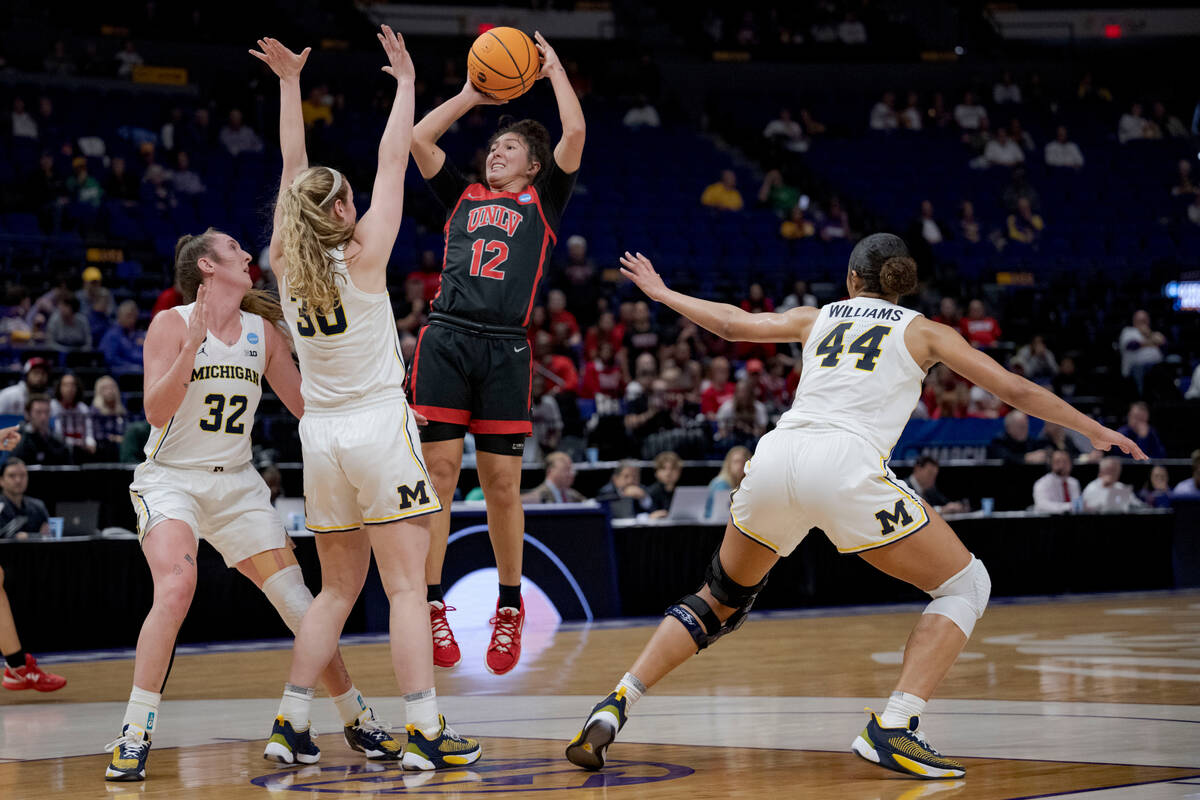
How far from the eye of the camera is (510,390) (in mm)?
5852

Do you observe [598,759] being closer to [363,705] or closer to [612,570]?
[363,705]

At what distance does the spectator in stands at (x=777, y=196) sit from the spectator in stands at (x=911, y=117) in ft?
10.6

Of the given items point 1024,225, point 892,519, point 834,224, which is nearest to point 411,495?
point 892,519

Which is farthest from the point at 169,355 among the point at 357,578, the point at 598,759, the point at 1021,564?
the point at 1021,564

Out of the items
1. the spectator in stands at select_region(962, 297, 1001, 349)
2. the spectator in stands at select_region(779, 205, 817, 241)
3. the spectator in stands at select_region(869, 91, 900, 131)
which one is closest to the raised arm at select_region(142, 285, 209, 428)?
the spectator in stands at select_region(962, 297, 1001, 349)

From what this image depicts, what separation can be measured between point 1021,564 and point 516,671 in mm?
6226

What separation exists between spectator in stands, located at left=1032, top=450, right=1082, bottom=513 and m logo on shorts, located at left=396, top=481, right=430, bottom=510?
954 cm

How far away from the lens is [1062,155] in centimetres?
2362

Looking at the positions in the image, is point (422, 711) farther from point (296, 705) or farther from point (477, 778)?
point (296, 705)

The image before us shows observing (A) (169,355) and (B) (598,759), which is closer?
(B) (598,759)

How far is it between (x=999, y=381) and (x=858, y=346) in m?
0.51

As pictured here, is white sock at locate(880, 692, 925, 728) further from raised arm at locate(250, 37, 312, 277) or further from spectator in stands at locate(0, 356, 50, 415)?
spectator in stands at locate(0, 356, 50, 415)

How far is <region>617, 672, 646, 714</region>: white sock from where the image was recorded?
508 cm

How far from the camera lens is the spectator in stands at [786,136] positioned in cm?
2361
